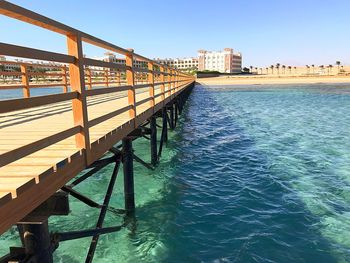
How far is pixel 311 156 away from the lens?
39.3 ft

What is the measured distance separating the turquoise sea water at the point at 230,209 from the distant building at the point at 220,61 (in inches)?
6766

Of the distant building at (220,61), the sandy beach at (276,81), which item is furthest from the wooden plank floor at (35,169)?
the distant building at (220,61)

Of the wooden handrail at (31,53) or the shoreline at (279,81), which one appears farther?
the shoreline at (279,81)

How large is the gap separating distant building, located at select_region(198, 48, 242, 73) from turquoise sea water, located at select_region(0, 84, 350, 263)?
564 ft

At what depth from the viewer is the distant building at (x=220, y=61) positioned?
179250 millimetres

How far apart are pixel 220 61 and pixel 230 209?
18003 centimetres

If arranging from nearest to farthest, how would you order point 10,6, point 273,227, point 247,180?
point 10,6
point 273,227
point 247,180

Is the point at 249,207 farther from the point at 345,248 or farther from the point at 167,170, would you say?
the point at 167,170

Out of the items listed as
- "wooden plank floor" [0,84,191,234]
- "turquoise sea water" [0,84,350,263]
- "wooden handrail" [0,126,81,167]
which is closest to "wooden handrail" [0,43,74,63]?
"wooden handrail" [0,126,81,167]

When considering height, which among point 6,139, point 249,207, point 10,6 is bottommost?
point 249,207

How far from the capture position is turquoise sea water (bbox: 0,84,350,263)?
18.8 ft

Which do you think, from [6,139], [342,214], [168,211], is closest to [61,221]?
[168,211]

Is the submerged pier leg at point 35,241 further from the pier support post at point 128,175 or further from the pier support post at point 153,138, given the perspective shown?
the pier support post at point 153,138

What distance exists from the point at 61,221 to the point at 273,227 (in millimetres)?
4486
